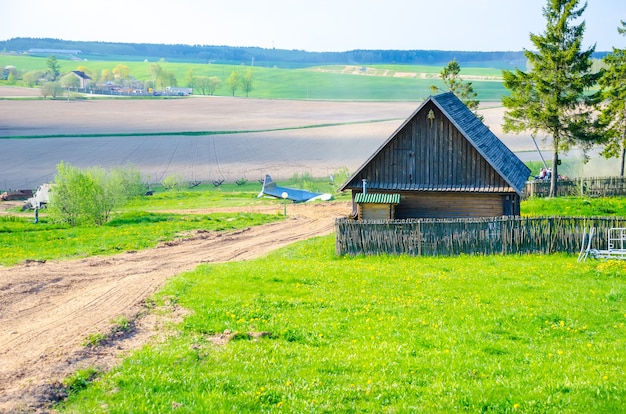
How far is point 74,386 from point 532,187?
45.6 metres

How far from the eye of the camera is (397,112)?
156750mm

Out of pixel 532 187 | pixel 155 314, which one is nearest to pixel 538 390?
pixel 155 314

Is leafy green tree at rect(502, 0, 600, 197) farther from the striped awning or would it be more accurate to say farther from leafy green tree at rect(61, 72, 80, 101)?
leafy green tree at rect(61, 72, 80, 101)

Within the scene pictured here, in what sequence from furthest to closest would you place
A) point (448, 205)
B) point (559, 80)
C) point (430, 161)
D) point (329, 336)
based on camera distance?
point (559, 80) → point (448, 205) → point (430, 161) → point (329, 336)

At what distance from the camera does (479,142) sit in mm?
34938

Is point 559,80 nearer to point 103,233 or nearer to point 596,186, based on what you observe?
point 596,186

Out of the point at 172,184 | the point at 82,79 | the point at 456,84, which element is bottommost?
the point at 172,184

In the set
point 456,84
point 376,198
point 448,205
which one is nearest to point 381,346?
point 376,198

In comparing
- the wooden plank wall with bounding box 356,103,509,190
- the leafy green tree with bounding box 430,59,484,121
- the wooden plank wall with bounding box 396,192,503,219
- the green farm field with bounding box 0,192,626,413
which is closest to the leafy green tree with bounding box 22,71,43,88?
the leafy green tree with bounding box 430,59,484,121

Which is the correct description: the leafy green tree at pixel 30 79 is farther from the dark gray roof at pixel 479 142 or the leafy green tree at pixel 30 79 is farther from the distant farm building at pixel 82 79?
the dark gray roof at pixel 479 142

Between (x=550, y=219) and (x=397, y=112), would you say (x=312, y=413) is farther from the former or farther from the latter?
(x=397, y=112)

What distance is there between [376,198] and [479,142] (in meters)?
6.04

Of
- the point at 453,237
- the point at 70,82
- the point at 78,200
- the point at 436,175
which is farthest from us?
the point at 70,82

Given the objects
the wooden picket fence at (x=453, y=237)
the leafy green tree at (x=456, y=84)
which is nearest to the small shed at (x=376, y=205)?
the wooden picket fence at (x=453, y=237)
